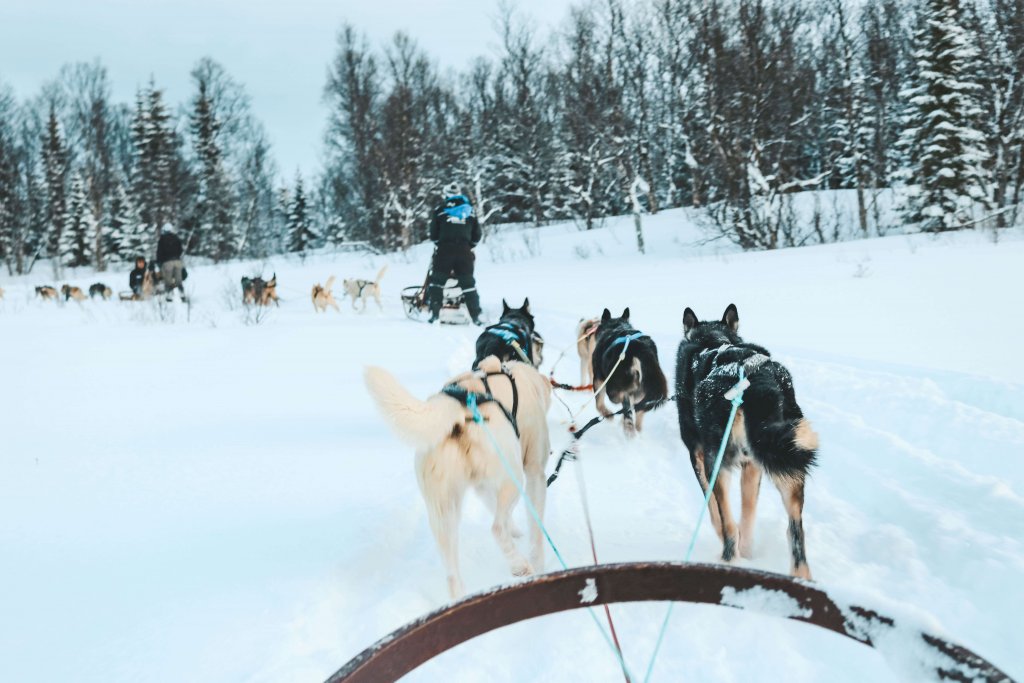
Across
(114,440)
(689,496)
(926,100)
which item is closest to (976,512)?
(689,496)

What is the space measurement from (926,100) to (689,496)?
21.4 meters

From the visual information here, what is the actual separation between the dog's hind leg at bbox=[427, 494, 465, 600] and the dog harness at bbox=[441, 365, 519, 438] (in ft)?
1.21

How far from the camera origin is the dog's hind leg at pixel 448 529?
7.07 feet

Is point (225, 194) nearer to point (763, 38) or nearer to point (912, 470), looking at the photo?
point (763, 38)

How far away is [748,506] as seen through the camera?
8.33ft

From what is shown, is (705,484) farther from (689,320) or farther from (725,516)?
(689,320)

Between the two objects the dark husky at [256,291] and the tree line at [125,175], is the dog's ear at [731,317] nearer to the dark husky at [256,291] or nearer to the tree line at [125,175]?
the dark husky at [256,291]

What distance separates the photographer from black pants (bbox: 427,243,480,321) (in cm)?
888

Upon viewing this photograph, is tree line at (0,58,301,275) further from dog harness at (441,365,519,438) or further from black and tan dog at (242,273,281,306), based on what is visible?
dog harness at (441,365,519,438)

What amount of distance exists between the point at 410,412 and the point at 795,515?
1.48 m

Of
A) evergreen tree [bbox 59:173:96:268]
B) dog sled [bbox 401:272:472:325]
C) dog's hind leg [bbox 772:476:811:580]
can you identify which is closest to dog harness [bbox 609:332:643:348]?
dog's hind leg [bbox 772:476:811:580]

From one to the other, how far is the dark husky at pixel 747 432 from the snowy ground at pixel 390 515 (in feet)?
0.96

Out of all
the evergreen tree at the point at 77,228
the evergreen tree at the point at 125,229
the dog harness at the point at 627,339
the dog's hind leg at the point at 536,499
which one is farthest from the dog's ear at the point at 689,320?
the evergreen tree at the point at 125,229

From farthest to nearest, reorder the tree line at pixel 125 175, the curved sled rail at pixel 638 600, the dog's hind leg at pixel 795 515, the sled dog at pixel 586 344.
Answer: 1. the tree line at pixel 125 175
2. the sled dog at pixel 586 344
3. the dog's hind leg at pixel 795 515
4. the curved sled rail at pixel 638 600
